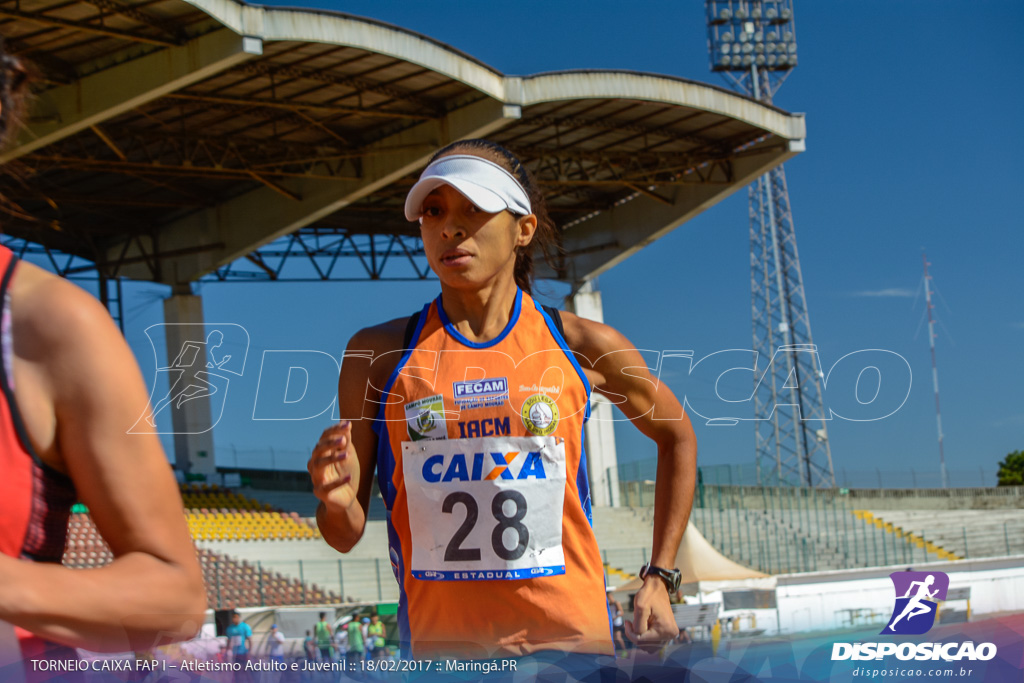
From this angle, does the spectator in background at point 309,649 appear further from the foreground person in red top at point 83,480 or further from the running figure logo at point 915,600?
the running figure logo at point 915,600

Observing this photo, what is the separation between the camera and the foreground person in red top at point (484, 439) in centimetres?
260

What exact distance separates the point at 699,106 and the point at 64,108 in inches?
520

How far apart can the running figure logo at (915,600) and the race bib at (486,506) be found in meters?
0.88

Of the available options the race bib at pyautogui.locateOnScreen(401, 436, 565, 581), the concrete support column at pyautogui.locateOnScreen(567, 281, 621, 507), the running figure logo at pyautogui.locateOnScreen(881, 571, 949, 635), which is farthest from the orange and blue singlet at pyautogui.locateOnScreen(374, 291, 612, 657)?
the concrete support column at pyautogui.locateOnScreen(567, 281, 621, 507)

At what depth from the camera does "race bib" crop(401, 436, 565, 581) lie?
8.61 feet

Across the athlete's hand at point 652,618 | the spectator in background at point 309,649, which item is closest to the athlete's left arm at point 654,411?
the athlete's hand at point 652,618

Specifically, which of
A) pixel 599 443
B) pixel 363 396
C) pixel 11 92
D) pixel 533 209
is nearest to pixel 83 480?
pixel 11 92

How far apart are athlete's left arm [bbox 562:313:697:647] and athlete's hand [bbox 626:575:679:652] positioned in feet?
0.44

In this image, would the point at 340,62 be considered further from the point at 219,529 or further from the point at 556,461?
the point at 556,461

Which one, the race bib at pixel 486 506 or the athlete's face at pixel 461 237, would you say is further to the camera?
the athlete's face at pixel 461 237

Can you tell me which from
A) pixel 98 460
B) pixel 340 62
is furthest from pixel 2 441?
pixel 340 62

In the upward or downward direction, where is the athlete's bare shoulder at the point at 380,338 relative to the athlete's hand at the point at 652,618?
upward

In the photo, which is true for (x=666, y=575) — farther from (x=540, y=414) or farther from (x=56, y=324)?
(x=56, y=324)

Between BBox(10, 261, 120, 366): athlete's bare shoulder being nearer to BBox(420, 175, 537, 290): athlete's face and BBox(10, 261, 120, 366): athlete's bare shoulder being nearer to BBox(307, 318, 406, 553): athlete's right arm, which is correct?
BBox(307, 318, 406, 553): athlete's right arm
